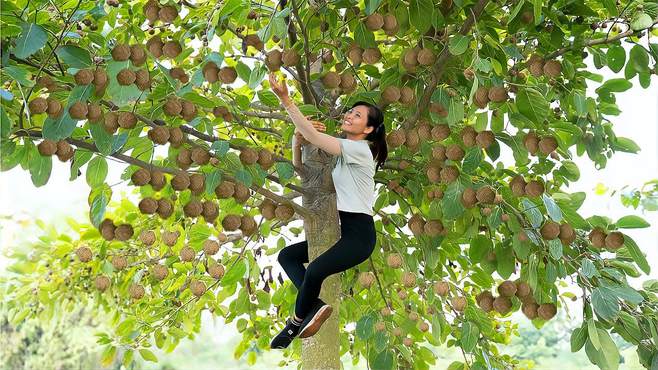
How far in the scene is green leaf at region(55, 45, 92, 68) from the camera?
2.24 metres

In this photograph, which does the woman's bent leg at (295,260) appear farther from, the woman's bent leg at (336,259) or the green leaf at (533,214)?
the green leaf at (533,214)

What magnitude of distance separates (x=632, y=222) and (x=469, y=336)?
675mm

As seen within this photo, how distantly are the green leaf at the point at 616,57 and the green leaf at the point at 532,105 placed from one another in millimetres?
512

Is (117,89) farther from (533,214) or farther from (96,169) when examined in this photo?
→ (533,214)

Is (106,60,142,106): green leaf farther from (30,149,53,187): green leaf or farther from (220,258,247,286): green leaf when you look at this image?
(220,258,247,286): green leaf

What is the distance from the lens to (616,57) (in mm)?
2852

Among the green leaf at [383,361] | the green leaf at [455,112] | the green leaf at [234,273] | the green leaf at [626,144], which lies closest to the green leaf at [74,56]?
the green leaf at [234,273]

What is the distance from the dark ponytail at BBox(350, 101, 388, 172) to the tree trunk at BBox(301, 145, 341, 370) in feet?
1.14

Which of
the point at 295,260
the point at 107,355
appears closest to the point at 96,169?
the point at 295,260

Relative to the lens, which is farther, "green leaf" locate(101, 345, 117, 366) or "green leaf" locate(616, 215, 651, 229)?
"green leaf" locate(101, 345, 117, 366)

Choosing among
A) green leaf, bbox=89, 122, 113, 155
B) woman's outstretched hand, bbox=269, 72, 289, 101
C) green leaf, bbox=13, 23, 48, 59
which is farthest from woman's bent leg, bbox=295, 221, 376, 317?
green leaf, bbox=13, 23, 48, 59

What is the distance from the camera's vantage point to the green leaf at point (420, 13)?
2555 mm

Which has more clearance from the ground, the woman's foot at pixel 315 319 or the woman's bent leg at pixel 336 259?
the woman's bent leg at pixel 336 259

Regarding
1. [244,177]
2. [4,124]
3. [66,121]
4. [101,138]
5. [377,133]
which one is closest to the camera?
[4,124]
